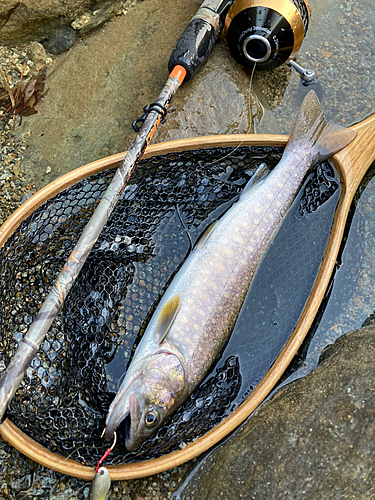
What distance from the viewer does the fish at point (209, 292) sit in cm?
264

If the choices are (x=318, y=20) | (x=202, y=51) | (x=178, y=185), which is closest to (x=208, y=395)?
(x=178, y=185)

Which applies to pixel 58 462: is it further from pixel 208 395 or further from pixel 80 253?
pixel 80 253

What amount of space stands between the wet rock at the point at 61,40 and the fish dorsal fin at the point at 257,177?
227cm

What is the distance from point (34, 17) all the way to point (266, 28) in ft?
7.05

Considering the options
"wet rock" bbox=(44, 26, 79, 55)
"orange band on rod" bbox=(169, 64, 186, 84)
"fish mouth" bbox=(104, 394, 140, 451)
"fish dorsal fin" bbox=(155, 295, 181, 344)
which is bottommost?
"fish mouth" bbox=(104, 394, 140, 451)

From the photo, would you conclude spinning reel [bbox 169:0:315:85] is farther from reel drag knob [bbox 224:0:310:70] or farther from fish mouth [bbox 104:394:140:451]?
fish mouth [bbox 104:394:140:451]

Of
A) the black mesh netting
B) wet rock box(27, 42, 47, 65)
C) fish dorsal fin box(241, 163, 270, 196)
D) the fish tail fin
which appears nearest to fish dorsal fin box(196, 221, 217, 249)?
the black mesh netting

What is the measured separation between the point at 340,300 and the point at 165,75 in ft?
8.04

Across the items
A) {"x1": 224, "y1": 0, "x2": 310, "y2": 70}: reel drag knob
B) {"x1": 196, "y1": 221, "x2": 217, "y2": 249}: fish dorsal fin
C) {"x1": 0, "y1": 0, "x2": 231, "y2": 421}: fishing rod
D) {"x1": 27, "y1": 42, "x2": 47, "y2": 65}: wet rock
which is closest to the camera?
{"x1": 0, "y1": 0, "x2": 231, "y2": 421}: fishing rod

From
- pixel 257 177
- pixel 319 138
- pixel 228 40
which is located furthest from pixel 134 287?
pixel 228 40

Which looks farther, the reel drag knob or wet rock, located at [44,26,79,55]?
wet rock, located at [44,26,79,55]

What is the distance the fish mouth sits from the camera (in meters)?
2.54

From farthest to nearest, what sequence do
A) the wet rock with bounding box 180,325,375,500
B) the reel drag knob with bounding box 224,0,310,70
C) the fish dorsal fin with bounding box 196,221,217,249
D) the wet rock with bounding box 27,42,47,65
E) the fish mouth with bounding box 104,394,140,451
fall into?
the wet rock with bounding box 27,42,47,65, the reel drag knob with bounding box 224,0,310,70, the fish dorsal fin with bounding box 196,221,217,249, the fish mouth with bounding box 104,394,140,451, the wet rock with bounding box 180,325,375,500

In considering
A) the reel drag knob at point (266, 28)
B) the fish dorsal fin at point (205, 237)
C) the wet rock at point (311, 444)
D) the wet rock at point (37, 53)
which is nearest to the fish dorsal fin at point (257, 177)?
the fish dorsal fin at point (205, 237)
